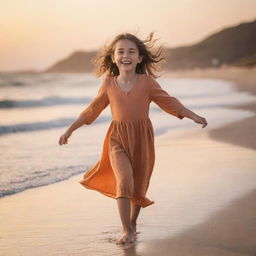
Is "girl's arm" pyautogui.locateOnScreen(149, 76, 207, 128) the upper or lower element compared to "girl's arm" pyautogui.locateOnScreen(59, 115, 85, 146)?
upper

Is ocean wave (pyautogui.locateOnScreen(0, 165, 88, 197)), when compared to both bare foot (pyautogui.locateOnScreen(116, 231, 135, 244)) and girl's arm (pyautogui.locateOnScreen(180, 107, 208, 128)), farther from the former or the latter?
girl's arm (pyautogui.locateOnScreen(180, 107, 208, 128))

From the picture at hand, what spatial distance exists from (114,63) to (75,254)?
4.93 ft

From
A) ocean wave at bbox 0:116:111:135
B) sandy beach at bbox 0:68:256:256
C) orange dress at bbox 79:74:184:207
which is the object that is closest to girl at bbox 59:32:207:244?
orange dress at bbox 79:74:184:207

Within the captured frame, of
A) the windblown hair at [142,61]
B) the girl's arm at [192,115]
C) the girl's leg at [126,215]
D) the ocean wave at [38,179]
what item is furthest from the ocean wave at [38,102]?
the girl's leg at [126,215]

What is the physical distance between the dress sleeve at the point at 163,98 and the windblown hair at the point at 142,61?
225 mm

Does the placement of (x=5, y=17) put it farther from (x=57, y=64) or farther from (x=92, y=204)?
(x=92, y=204)

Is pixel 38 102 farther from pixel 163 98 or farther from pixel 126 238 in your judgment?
pixel 126 238

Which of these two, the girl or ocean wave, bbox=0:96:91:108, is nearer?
the girl

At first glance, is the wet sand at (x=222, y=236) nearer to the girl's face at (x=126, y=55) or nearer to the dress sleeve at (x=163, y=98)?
the dress sleeve at (x=163, y=98)

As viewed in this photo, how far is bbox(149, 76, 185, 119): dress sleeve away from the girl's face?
18 centimetres

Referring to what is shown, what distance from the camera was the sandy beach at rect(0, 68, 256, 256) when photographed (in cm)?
389

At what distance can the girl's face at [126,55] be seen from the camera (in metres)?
4.30

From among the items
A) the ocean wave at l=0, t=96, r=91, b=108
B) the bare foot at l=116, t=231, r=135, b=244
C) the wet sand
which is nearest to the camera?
the wet sand

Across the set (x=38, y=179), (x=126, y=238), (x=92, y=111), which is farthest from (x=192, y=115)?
(x=38, y=179)
